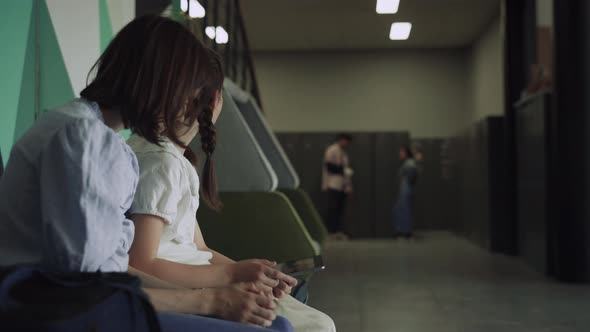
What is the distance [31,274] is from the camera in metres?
0.74

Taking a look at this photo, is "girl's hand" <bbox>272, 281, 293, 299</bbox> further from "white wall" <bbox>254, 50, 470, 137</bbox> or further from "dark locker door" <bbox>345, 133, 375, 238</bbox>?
"white wall" <bbox>254, 50, 470, 137</bbox>

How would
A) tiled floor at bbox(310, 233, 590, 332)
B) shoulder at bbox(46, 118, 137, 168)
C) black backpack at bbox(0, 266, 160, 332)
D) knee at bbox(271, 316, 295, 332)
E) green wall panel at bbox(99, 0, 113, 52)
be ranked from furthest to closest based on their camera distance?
tiled floor at bbox(310, 233, 590, 332), green wall panel at bbox(99, 0, 113, 52), knee at bbox(271, 316, 295, 332), shoulder at bbox(46, 118, 137, 168), black backpack at bbox(0, 266, 160, 332)

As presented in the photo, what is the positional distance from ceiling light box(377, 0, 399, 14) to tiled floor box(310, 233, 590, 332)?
10.5 ft

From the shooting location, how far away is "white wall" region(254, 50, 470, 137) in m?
10.6

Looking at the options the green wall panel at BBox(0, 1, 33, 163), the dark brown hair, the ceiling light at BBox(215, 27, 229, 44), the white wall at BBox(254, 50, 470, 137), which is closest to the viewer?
the dark brown hair

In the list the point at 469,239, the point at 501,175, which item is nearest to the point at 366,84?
the point at 469,239

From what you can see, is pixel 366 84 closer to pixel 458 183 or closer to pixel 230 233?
pixel 458 183

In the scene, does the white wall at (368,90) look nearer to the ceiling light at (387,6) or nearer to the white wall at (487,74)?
the white wall at (487,74)

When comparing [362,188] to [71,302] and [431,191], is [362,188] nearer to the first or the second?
[431,191]

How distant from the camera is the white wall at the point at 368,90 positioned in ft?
34.9

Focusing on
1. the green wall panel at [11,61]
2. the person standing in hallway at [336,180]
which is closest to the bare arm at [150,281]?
the green wall panel at [11,61]

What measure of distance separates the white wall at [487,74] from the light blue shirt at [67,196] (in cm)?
799

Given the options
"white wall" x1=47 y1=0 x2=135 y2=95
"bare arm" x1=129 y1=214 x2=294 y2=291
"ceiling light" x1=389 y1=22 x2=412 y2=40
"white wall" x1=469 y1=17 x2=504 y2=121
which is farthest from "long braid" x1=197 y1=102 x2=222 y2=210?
"ceiling light" x1=389 y1=22 x2=412 y2=40

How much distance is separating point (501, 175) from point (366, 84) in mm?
4268
